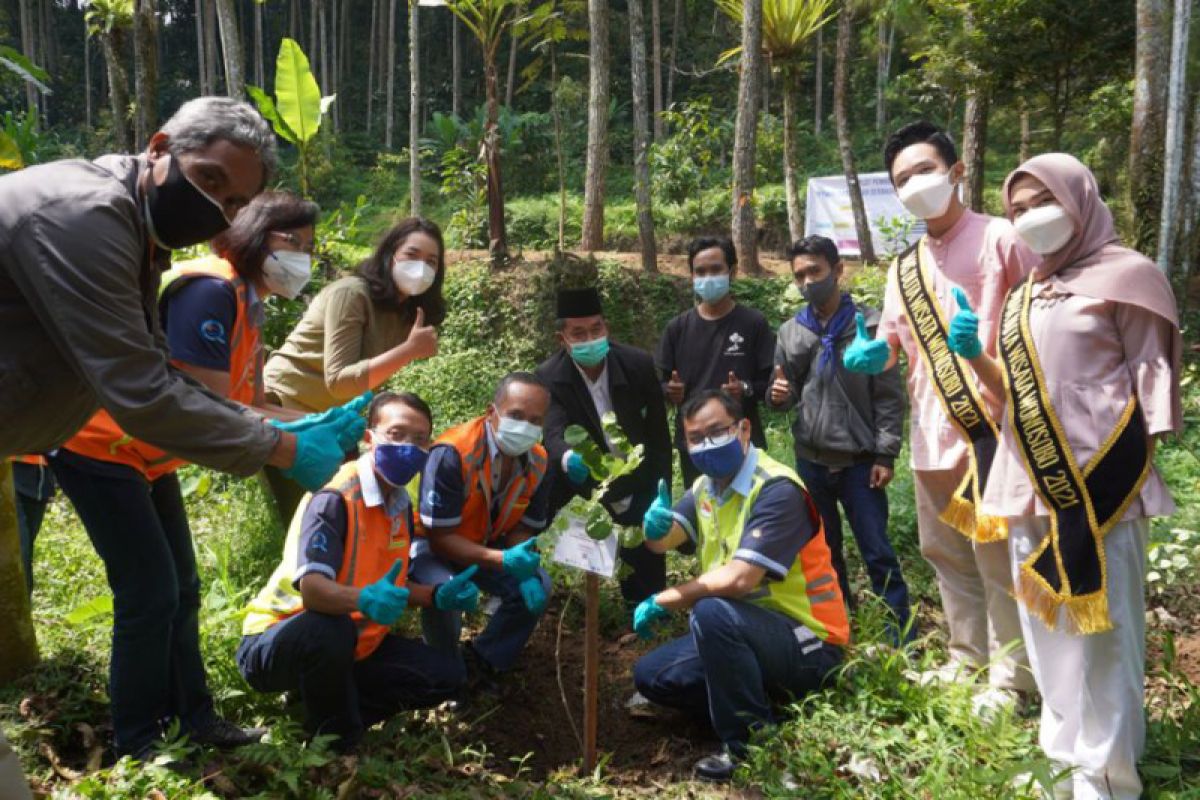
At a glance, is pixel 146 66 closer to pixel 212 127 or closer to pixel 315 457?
pixel 212 127

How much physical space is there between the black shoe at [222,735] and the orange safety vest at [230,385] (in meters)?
0.85

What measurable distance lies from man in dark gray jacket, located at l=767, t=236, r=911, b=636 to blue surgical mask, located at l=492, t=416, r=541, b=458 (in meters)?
1.25

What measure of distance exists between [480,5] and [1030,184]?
26.5 feet

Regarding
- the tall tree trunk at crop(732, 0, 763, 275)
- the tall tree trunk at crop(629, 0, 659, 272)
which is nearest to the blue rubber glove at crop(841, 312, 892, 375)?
the tall tree trunk at crop(629, 0, 659, 272)

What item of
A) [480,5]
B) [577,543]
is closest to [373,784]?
[577,543]

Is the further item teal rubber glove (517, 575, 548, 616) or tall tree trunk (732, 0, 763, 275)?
tall tree trunk (732, 0, 763, 275)

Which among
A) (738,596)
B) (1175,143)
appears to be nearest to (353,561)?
(738,596)

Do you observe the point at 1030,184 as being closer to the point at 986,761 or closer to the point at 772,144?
the point at 986,761

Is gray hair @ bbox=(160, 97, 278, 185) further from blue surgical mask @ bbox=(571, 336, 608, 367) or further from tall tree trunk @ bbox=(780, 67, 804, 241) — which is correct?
tall tree trunk @ bbox=(780, 67, 804, 241)

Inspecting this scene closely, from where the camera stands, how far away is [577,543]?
3070mm

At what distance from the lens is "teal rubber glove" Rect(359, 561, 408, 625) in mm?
2924

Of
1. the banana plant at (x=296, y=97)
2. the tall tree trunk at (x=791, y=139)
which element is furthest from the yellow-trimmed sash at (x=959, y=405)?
the tall tree trunk at (x=791, y=139)

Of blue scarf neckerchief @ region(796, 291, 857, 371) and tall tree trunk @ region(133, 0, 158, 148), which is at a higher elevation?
tall tree trunk @ region(133, 0, 158, 148)

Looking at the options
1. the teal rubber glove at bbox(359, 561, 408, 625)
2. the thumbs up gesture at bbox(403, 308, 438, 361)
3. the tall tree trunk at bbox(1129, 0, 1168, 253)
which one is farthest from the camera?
the tall tree trunk at bbox(1129, 0, 1168, 253)
